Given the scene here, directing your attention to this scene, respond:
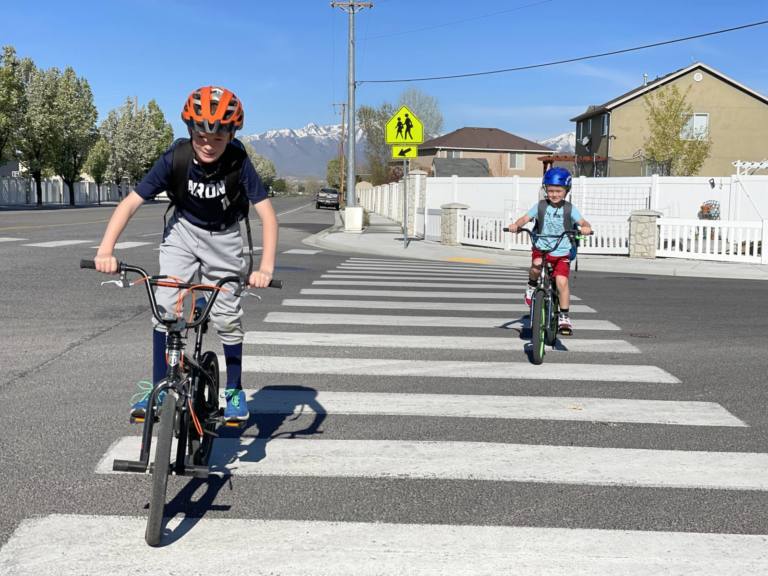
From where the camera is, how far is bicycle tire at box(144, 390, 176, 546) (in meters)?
3.46

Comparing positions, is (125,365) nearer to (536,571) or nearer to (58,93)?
(536,571)

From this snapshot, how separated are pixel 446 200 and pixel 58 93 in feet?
167

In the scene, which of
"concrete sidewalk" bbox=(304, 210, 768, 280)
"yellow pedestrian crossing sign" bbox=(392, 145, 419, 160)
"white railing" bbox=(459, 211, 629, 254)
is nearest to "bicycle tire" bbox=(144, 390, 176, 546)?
"concrete sidewalk" bbox=(304, 210, 768, 280)

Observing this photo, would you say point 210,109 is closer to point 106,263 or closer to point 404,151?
point 106,263

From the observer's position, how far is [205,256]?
14.8ft

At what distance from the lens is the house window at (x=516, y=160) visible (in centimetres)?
8912

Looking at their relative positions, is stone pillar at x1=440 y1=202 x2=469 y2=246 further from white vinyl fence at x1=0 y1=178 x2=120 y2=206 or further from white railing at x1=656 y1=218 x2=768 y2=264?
white vinyl fence at x1=0 y1=178 x2=120 y2=206

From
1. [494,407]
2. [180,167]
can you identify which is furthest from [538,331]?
[180,167]

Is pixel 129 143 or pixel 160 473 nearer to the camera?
pixel 160 473

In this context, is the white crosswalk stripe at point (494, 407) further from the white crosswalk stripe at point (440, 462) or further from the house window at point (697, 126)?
the house window at point (697, 126)

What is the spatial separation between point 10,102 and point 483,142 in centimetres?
4763

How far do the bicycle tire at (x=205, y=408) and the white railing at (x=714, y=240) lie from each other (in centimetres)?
1760

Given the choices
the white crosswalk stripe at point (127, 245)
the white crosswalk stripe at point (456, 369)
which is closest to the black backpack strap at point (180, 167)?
the white crosswalk stripe at point (456, 369)

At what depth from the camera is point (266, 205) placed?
4.47 metres
